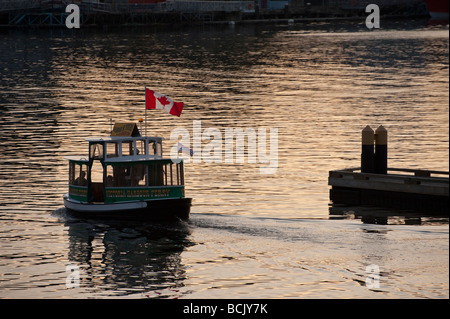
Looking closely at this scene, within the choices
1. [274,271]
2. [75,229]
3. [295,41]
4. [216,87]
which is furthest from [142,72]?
[274,271]

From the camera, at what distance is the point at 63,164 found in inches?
2141

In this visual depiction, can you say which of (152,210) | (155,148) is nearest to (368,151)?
(155,148)

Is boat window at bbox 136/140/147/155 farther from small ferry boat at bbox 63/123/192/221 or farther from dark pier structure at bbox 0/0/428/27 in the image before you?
dark pier structure at bbox 0/0/428/27

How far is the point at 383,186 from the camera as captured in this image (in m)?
42.6

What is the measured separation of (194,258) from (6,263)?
24.2 feet

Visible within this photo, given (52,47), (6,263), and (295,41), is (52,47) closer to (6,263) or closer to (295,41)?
(295,41)

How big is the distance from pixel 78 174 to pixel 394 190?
50.7 ft

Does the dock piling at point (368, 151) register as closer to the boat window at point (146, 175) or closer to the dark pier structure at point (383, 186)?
the dark pier structure at point (383, 186)

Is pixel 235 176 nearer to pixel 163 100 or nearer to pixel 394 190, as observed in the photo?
pixel 163 100

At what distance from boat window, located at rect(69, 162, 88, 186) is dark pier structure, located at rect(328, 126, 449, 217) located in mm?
12408

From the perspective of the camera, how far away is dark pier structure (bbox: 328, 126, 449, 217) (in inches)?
1625

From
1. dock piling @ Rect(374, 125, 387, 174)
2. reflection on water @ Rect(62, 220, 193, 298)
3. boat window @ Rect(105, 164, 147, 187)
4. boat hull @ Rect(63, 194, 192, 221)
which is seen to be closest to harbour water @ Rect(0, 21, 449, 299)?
reflection on water @ Rect(62, 220, 193, 298)

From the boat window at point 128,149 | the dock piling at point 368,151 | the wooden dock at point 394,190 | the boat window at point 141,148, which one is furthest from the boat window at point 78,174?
the dock piling at point 368,151

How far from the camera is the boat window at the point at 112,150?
1663 inches
